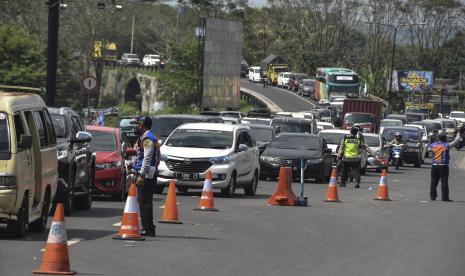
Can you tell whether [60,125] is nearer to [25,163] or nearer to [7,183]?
[25,163]

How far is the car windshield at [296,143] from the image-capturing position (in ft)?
123

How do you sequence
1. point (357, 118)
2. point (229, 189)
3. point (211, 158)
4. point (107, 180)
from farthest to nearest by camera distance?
point (357, 118) < point (229, 189) < point (211, 158) < point (107, 180)

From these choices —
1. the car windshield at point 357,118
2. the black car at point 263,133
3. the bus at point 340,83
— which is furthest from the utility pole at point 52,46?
the bus at point 340,83

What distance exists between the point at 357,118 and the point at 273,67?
72.8 metres

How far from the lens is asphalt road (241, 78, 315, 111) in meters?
109

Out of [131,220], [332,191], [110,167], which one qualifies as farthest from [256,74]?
[131,220]

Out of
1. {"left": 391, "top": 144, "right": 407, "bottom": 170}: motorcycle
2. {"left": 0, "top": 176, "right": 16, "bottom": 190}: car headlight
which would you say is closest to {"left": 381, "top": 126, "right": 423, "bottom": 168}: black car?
{"left": 391, "top": 144, "right": 407, "bottom": 170}: motorcycle

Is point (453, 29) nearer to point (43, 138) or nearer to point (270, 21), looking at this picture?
point (270, 21)

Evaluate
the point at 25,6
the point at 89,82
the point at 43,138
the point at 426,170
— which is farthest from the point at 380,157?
the point at 25,6

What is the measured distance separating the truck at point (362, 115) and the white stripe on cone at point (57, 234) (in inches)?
1892

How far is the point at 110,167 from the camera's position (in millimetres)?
25141

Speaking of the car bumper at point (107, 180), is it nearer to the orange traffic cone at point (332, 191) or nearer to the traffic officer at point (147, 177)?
the orange traffic cone at point (332, 191)

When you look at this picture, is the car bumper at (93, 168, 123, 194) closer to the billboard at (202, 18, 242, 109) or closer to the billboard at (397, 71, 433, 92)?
the billboard at (202, 18, 242, 109)

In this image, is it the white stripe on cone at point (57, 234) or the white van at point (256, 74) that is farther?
the white van at point (256, 74)
